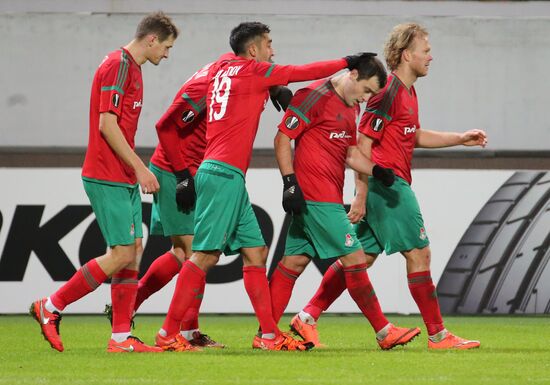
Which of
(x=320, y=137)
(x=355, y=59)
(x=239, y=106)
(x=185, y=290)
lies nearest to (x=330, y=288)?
(x=320, y=137)

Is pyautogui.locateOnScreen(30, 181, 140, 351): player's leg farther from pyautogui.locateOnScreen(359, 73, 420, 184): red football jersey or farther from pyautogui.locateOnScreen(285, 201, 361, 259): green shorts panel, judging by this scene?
pyautogui.locateOnScreen(359, 73, 420, 184): red football jersey

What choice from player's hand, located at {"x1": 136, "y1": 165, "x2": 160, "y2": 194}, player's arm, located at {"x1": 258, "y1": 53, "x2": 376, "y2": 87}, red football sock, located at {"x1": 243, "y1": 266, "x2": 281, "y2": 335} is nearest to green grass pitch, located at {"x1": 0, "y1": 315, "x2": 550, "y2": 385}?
red football sock, located at {"x1": 243, "y1": 266, "x2": 281, "y2": 335}

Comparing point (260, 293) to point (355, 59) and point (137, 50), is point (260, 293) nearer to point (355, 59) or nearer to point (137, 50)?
point (355, 59)

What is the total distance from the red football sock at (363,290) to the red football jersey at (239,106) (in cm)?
84

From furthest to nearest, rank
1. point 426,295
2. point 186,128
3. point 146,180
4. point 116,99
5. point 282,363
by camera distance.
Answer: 1. point 186,128
2. point 426,295
3. point 116,99
4. point 146,180
5. point 282,363

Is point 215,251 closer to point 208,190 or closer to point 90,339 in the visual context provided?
point 208,190

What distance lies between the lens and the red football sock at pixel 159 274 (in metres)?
6.96

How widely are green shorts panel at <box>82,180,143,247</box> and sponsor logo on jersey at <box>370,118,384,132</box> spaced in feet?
4.79

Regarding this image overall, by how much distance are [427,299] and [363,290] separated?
0.50 metres

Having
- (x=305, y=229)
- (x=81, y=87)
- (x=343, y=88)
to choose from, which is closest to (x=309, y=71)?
(x=343, y=88)

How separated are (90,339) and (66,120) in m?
5.06

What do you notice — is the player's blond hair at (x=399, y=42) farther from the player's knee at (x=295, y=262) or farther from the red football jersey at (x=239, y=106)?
the player's knee at (x=295, y=262)

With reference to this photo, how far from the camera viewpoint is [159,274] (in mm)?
6977

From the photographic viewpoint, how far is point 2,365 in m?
5.79
